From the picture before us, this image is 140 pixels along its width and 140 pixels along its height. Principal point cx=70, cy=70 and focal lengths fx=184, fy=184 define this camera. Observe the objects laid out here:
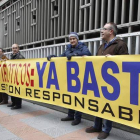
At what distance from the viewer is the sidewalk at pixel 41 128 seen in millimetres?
3033

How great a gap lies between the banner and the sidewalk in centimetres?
42

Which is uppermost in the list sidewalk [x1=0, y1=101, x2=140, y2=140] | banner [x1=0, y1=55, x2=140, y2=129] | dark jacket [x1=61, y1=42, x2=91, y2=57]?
dark jacket [x1=61, y1=42, x2=91, y2=57]

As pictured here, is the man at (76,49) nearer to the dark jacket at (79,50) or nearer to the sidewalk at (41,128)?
the dark jacket at (79,50)

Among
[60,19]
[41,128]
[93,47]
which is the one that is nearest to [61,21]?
[60,19]

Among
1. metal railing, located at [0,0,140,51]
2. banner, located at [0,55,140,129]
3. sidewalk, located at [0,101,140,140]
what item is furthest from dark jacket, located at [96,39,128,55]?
sidewalk, located at [0,101,140,140]

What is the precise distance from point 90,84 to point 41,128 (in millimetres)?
1266

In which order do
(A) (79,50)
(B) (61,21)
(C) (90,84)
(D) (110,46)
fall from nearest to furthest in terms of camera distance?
(D) (110,46), (C) (90,84), (A) (79,50), (B) (61,21)

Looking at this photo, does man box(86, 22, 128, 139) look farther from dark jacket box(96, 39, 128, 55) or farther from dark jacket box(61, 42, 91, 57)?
dark jacket box(61, 42, 91, 57)

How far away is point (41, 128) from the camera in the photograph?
11.3 feet

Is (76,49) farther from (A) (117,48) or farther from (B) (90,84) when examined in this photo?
(A) (117,48)

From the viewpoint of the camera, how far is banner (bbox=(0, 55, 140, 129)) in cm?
258

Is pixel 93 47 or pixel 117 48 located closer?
pixel 117 48

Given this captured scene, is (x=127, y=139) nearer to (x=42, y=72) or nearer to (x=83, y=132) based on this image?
(x=83, y=132)

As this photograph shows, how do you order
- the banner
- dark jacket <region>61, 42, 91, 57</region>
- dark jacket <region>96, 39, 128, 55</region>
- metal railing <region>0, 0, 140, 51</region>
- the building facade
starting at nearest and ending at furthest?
the banner, dark jacket <region>96, 39, 128, 55</region>, dark jacket <region>61, 42, 91, 57</region>, the building facade, metal railing <region>0, 0, 140, 51</region>
